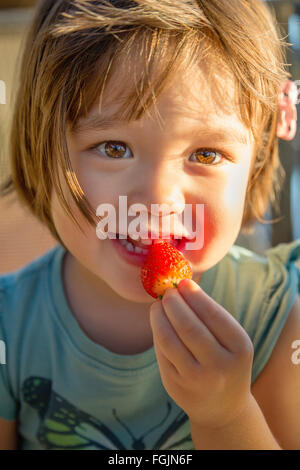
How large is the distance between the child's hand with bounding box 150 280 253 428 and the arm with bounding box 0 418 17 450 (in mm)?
290

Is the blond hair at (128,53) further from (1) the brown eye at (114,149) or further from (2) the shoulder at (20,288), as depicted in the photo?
(2) the shoulder at (20,288)

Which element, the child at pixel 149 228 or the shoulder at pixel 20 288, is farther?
the shoulder at pixel 20 288

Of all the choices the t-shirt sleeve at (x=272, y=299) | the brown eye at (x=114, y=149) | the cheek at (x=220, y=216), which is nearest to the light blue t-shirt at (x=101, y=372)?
the t-shirt sleeve at (x=272, y=299)

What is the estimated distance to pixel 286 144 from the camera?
0.79m

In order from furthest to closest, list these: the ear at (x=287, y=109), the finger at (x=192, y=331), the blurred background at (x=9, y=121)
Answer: the blurred background at (x=9, y=121) < the ear at (x=287, y=109) < the finger at (x=192, y=331)

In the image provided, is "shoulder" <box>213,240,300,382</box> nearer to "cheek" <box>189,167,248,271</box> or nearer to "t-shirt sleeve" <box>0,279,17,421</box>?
"cheek" <box>189,167,248,271</box>

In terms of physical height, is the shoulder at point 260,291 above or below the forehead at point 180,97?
below

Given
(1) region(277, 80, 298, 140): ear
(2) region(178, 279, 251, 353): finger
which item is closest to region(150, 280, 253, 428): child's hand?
(2) region(178, 279, 251, 353): finger

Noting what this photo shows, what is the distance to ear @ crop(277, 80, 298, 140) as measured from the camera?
1.97 ft

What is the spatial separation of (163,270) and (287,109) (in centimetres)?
25

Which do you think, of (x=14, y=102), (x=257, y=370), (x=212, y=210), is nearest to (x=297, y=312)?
(x=257, y=370)

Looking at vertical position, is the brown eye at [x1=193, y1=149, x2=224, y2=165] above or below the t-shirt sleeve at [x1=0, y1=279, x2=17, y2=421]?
above

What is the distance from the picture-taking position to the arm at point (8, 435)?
2.24 ft

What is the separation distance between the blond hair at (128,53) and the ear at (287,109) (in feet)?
0.05
